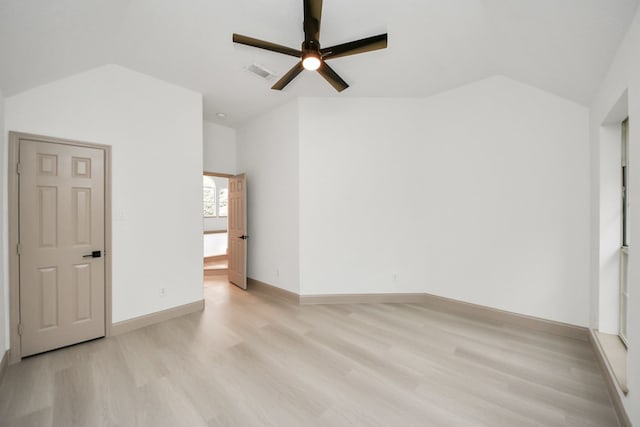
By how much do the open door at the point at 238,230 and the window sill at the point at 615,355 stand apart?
4583mm

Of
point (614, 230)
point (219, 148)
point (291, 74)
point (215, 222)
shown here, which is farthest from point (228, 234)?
point (614, 230)

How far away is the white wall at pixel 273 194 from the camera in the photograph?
4160mm

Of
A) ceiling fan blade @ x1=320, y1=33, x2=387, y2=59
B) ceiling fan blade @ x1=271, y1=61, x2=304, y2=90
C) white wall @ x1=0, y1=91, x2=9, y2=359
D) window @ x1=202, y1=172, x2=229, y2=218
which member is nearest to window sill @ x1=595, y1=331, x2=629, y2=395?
ceiling fan blade @ x1=320, y1=33, x2=387, y2=59

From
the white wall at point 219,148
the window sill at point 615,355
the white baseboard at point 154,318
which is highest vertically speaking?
the white wall at point 219,148

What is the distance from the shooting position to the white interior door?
2498 mm

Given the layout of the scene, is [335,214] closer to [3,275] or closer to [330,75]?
[330,75]

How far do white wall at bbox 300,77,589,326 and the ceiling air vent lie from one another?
84 centimetres

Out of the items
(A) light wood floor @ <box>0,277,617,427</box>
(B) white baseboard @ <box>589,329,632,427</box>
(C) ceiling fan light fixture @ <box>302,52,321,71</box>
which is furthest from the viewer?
(C) ceiling fan light fixture @ <box>302,52,321,71</box>

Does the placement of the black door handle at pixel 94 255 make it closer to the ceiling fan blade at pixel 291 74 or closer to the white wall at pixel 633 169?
the ceiling fan blade at pixel 291 74

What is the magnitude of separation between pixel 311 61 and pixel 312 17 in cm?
33

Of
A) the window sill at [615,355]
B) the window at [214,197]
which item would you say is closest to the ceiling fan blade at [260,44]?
the window sill at [615,355]

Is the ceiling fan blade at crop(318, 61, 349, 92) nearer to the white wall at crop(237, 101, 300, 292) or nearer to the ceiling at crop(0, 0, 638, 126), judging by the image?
the ceiling at crop(0, 0, 638, 126)

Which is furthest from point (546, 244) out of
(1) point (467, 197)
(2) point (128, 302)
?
(2) point (128, 302)

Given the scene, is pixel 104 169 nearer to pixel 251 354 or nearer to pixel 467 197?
pixel 251 354
